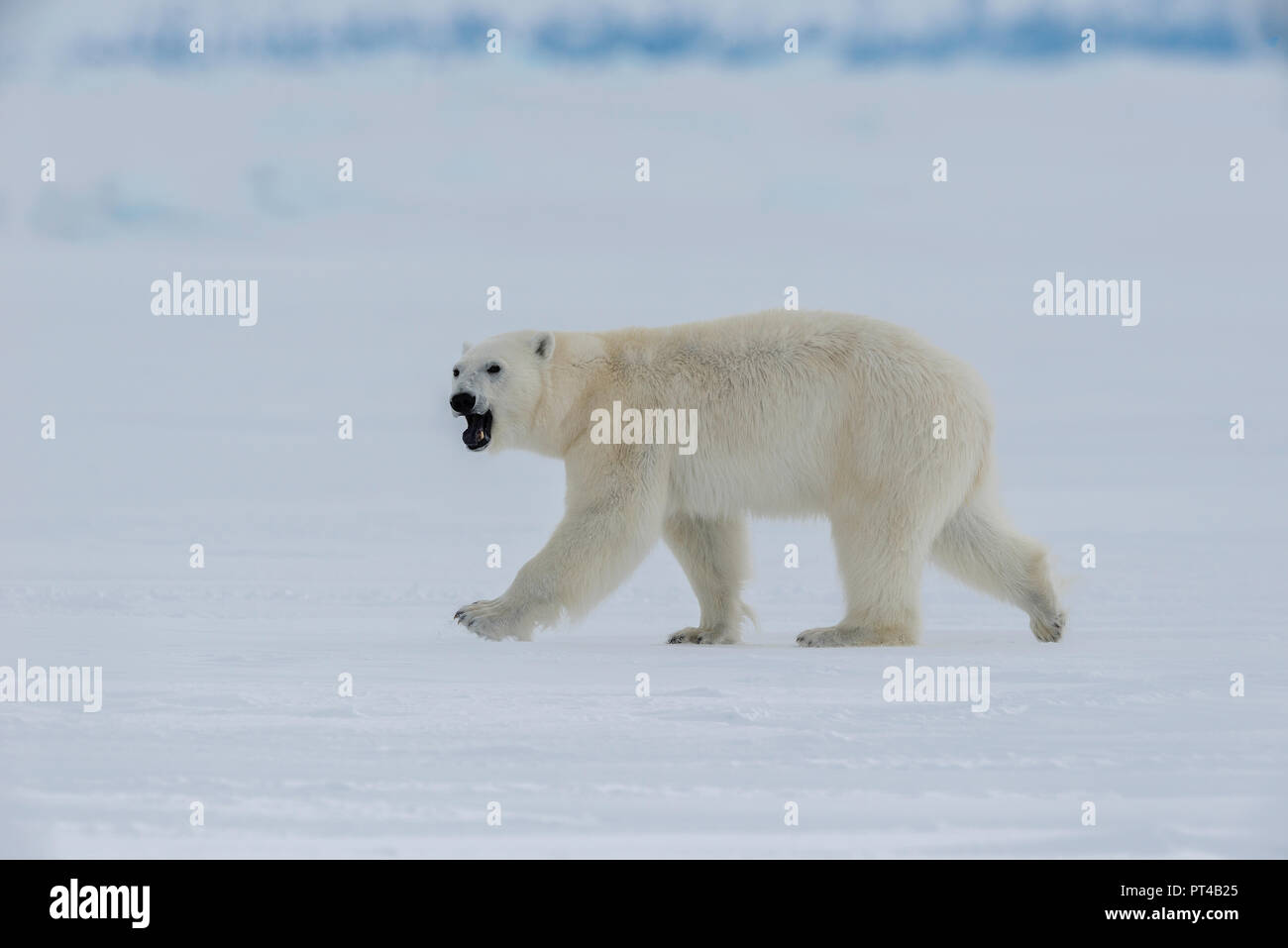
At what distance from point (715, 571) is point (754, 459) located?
0.83 m

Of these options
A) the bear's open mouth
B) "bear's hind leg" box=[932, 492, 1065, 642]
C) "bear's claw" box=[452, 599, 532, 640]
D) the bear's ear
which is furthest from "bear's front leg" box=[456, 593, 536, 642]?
"bear's hind leg" box=[932, 492, 1065, 642]

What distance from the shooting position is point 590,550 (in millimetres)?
7613

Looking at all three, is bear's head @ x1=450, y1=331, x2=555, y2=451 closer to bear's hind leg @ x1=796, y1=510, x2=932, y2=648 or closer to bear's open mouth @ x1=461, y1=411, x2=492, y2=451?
bear's open mouth @ x1=461, y1=411, x2=492, y2=451

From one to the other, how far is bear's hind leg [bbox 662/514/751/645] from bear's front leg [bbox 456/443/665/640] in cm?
58

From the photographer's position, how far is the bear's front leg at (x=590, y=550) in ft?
24.9

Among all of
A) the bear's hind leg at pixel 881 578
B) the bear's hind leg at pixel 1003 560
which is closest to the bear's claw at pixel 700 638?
the bear's hind leg at pixel 881 578

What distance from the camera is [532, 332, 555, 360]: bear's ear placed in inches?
320

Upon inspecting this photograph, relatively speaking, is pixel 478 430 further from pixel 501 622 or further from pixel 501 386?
pixel 501 622

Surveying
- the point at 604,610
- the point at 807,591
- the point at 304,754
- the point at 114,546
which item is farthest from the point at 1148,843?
the point at 114,546

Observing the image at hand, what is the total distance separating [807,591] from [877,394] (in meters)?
4.63

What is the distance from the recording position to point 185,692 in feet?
20.1

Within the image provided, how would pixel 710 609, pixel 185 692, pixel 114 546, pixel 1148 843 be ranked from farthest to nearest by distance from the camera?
pixel 114 546, pixel 710 609, pixel 185 692, pixel 1148 843

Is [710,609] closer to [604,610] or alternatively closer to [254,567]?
[604,610]

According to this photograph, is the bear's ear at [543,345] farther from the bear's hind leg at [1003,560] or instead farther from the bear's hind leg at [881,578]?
the bear's hind leg at [1003,560]
